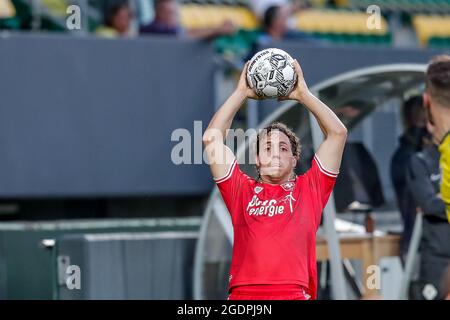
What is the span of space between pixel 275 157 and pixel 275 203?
0.23 meters

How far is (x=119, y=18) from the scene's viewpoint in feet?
37.2

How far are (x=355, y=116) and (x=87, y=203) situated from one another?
2.75 metres

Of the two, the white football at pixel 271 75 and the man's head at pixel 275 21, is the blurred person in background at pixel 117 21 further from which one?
the white football at pixel 271 75

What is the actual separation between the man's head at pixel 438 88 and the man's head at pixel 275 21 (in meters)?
5.91

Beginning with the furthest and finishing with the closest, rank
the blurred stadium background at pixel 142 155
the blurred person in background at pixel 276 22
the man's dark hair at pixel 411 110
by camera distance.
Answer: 1. the blurred person in background at pixel 276 22
2. the man's dark hair at pixel 411 110
3. the blurred stadium background at pixel 142 155

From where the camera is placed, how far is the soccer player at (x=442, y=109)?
20.5 ft

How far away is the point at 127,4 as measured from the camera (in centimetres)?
1184

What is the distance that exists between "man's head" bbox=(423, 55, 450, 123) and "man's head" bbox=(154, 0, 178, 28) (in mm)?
5366

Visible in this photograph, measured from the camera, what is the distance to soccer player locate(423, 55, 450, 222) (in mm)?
6238

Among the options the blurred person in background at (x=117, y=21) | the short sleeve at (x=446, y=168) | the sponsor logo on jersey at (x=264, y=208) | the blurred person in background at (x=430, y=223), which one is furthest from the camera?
the blurred person in background at (x=117, y=21)

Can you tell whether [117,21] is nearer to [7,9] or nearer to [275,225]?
[7,9]

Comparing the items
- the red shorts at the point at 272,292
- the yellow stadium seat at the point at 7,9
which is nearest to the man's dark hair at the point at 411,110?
the red shorts at the point at 272,292

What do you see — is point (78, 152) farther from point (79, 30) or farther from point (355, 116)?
point (355, 116)
